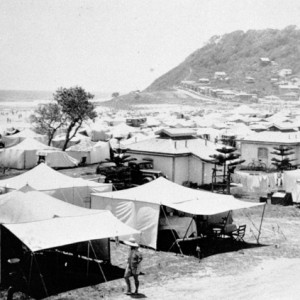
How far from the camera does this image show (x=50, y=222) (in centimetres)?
1347

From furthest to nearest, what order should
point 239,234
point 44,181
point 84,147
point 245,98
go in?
point 245,98, point 84,147, point 44,181, point 239,234

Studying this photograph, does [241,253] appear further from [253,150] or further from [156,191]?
[253,150]

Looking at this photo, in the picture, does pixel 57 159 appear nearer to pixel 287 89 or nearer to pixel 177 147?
pixel 177 147

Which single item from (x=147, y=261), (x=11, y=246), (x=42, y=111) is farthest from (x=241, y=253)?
(x=42, y=111)

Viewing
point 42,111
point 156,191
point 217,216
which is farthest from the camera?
point 42,111

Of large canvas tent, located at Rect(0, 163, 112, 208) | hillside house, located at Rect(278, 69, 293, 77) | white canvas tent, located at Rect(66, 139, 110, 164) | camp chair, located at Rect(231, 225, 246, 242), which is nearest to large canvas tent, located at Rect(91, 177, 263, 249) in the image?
camp chair, located at Rect(231, 225, 246, 242)

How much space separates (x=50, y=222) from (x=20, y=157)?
83.0 ft

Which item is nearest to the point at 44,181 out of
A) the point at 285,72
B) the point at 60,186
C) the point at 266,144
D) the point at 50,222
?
the point at 60,186

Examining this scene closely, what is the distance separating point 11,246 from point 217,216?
836 centimetres

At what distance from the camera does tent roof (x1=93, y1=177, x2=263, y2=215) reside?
55.5ft

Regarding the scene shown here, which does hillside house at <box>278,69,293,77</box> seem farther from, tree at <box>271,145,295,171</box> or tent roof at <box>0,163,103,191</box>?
tent roof at <box>0,163,103,191</box>

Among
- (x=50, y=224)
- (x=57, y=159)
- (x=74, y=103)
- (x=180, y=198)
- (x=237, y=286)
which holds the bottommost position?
(x=57, y=159)

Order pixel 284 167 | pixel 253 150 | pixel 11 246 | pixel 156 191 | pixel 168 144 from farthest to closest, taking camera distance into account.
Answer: pixel 253 150, pixel 284 167, pixel 168 144, pixel 156 191, pixel 11 246

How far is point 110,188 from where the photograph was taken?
844 inches
